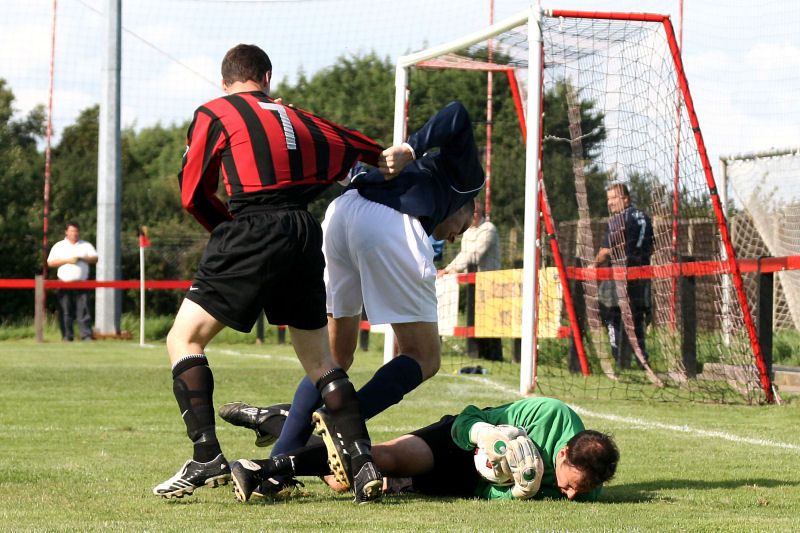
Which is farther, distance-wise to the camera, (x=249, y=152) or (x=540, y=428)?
(x=540, y=428)

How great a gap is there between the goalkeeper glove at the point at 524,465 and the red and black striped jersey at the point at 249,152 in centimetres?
127

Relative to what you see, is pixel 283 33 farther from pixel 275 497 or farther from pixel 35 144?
pixel 275 497

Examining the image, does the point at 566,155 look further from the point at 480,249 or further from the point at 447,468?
the point at 447,468

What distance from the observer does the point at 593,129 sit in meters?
9.73

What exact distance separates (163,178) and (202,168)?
35631mm

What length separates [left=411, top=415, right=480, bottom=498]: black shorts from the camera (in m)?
4.32

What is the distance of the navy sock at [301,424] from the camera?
4.43 m

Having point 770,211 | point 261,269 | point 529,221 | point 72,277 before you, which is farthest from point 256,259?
point 72,277

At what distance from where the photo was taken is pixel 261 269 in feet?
13.0

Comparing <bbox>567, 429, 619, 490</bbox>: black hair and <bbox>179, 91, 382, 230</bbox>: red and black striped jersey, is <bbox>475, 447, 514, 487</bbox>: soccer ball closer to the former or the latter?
<bbox>567, 429, 619, 490</bbox>: black hair

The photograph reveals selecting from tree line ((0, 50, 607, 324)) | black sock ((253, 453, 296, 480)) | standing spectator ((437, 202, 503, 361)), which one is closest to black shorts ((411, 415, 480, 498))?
black sock ((253, 453, 296, 480))

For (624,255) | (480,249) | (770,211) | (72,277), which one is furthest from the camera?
(72,277)

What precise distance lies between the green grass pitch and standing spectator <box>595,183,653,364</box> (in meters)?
1.52

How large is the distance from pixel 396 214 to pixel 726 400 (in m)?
4.99
